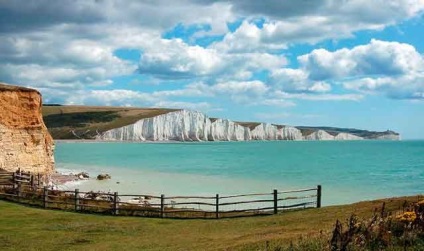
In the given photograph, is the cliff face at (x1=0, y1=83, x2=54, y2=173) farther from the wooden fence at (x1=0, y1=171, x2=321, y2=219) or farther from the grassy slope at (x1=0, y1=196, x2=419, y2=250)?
the grassy slope at (x1=0, y1=196, x2=419, y2=250)

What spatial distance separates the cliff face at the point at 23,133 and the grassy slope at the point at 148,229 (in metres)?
25.1

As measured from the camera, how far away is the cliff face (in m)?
50.7

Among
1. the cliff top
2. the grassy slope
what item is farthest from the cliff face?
the grassy slope

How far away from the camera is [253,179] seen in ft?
226

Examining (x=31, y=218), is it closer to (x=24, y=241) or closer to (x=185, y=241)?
(x=24, y=241)

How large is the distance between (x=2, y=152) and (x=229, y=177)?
31154mm

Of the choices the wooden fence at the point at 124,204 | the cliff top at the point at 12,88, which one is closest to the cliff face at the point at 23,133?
the cliff top at the point at 12,88

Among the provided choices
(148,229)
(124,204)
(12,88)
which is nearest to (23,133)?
(12,88)

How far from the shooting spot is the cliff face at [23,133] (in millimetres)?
50688

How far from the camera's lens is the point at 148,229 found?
22953 mm

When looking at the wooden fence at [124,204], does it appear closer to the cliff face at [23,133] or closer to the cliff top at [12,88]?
the cliff face at [23,133]

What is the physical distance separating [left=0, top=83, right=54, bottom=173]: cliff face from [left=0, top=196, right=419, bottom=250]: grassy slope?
82.2ft

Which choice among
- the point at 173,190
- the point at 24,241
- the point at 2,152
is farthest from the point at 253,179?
the point at 24,241

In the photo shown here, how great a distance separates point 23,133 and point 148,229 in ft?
115
